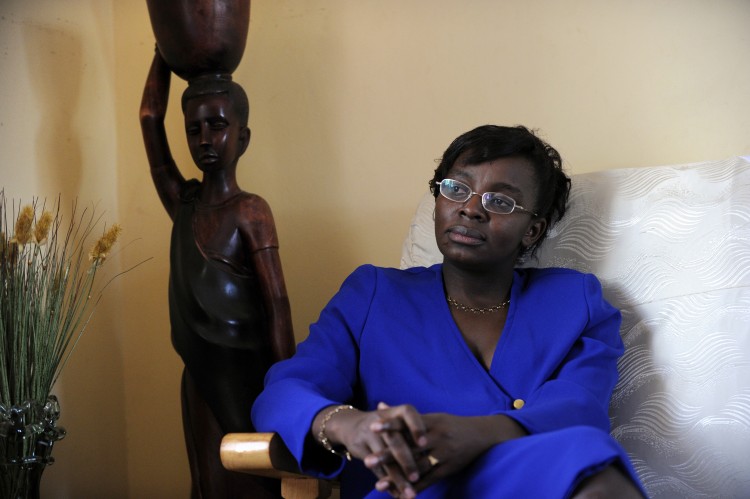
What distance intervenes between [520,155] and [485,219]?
0.18m

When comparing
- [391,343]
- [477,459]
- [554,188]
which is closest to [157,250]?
[391,343]

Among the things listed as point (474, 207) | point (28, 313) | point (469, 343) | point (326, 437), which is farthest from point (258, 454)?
point (28, 313)

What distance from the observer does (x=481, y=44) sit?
241cm

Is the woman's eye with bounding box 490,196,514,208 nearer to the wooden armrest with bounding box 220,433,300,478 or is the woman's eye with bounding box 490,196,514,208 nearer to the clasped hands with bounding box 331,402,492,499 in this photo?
the clasped hands with bounding box 331,402,492,499

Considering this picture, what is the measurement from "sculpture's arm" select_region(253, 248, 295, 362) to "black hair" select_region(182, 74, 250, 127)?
1.15ft

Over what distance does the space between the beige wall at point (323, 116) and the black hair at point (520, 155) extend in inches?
20.3

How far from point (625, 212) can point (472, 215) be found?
40 cm

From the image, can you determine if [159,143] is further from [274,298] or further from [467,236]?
[467,236]

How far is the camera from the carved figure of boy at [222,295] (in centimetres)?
197

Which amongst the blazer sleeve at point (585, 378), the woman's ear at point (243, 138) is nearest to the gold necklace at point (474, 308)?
the blazer sleeve at point (585, 378)

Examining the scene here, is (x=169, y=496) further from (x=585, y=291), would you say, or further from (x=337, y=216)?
(x=585, y=291)

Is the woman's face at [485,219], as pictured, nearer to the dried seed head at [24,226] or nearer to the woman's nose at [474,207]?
the woman's nose at [474,207]

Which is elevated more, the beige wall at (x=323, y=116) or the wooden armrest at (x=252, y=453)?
the beige wall at (x=323, y=116)

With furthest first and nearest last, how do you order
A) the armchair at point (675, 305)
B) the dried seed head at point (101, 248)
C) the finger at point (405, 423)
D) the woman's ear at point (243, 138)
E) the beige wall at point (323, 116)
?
the beige wall at point (323, 116) < the woman's ear at point (243, 138) < the dried seed head at point (101, 248) < the armchair at point (675, 305) < the finger at point (405, 423)
